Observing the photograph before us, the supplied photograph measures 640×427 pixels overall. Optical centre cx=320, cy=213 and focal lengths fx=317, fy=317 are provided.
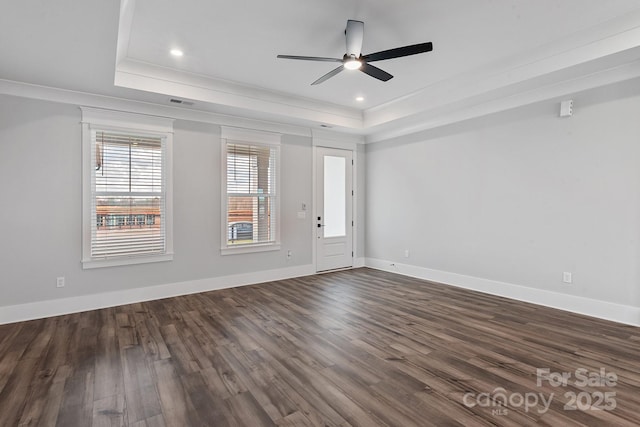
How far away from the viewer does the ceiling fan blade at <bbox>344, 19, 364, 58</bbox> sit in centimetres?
302

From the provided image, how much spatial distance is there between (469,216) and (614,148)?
192 cm

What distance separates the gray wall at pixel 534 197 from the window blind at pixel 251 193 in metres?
2.52

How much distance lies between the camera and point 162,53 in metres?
3.72

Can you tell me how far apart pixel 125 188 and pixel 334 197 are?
3700mm

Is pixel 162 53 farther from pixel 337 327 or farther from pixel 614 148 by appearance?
pixel 614 148

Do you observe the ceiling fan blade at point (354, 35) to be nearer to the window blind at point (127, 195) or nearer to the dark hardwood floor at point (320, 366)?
the dark hardwood floor at point (320, 366)

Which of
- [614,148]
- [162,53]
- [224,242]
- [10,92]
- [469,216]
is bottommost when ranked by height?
[224,242]

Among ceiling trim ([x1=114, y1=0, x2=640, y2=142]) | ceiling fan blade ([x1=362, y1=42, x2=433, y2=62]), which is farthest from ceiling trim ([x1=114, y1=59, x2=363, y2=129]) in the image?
ceiling fan blade ([x1=362, y1=42, x2=433, y2=62])

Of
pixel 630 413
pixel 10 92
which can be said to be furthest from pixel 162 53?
pixel 630 413

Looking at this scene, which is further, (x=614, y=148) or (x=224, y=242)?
(x=224, y=242)

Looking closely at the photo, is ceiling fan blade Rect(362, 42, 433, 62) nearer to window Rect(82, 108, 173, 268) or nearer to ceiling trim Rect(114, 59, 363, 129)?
ceiling trim Rect(114, 59, 363, 129)

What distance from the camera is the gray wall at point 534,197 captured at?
363 cm

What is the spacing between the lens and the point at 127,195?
4398mm

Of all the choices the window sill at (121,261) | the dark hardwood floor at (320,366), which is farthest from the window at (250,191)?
the dark hardwood floor at (320,366)
